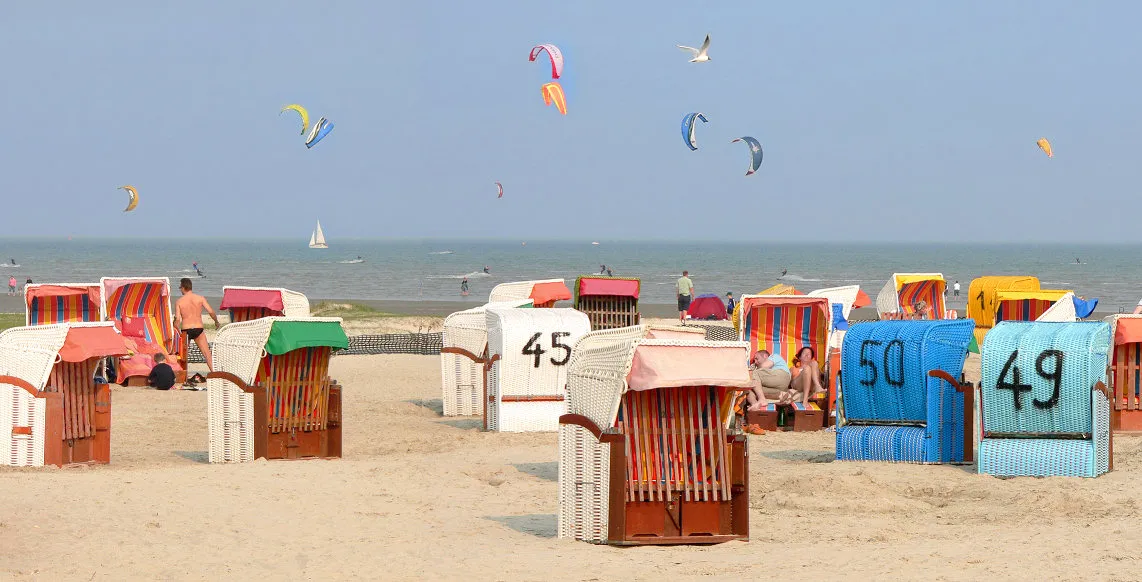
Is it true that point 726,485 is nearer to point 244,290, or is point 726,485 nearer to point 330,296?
point 244,290

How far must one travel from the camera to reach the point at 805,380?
1280 centimetres

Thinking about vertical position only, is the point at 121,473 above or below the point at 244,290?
below

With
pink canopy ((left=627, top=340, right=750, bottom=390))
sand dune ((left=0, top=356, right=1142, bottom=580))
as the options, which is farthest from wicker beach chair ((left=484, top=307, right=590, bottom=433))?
pink canopy ((left=627, top=340, right=750, bottom=390))

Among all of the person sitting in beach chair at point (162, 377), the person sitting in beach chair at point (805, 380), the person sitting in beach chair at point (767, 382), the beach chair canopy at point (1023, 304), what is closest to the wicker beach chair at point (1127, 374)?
the person sitting in beach chair at point (805, 380)

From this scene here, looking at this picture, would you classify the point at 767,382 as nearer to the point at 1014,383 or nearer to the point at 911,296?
the point at 1014,383

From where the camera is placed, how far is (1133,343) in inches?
455

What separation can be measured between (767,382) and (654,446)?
5882 mm

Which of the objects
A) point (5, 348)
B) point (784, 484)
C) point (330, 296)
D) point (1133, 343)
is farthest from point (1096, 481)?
point (330, 296)

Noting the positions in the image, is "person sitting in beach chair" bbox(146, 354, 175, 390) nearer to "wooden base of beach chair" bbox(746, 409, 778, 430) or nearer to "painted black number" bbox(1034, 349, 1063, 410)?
"wooden base of beach chair" bbox(746, 409, 778, 430)

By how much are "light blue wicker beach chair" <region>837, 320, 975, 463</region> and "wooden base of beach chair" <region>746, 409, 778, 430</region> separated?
2248mm

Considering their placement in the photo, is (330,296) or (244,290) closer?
(244,290)

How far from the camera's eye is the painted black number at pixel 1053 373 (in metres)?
9.17

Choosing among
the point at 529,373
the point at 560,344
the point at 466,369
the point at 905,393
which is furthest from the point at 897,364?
the point at 466,369

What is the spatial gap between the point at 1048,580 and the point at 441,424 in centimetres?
814
